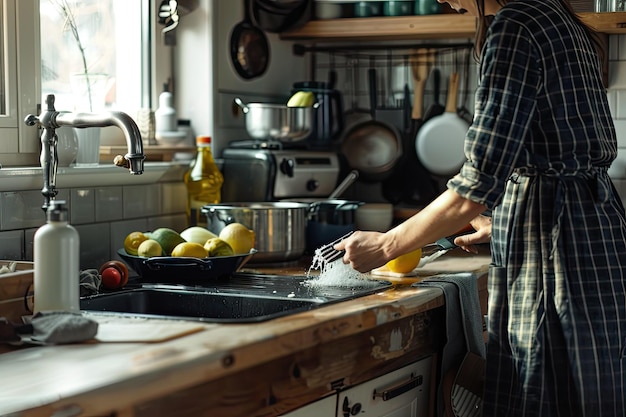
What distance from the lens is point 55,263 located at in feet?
5.41

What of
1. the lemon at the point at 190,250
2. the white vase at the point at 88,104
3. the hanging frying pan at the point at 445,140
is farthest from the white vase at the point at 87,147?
the hanging frying pan at the point at 445,140

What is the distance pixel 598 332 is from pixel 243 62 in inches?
66.5

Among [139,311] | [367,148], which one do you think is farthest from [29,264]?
[367,148]

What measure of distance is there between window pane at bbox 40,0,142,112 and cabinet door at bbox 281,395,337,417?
113 cm

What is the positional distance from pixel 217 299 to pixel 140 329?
0.46 m

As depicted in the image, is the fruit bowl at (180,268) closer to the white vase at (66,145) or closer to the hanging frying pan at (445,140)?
the white vase at (66,145)

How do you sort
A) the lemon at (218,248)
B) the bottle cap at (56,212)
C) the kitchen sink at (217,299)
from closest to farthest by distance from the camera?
Answer: the bottle cap at (56,212) → the kitchen sink at (217,299) → the lemon at (218,248)

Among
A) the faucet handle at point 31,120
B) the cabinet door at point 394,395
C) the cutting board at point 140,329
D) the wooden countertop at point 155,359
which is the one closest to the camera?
the wooden countertop at point 155,359

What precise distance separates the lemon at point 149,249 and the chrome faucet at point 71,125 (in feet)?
0.72

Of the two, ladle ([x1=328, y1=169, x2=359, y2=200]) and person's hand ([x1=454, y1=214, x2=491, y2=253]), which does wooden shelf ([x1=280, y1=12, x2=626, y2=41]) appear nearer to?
ladle ([x1=328, y1=169, x2=359, y2=200])

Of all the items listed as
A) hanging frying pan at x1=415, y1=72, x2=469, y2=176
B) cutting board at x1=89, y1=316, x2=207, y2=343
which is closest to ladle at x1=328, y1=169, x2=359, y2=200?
hanging frying pan at x1=415, y1=72, x2=469, y2=176

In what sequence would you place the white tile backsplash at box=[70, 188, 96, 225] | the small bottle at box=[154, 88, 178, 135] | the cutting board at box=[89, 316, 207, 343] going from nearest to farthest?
the cutting board at box=[89, 316, 207, 343], the white tile backsplash at box=[70, 188, 96, 225], the small bottle at box=[154, 88, 178, 135]

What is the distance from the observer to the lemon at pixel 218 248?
7.58ft

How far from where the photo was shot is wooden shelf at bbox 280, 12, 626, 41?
311cm
